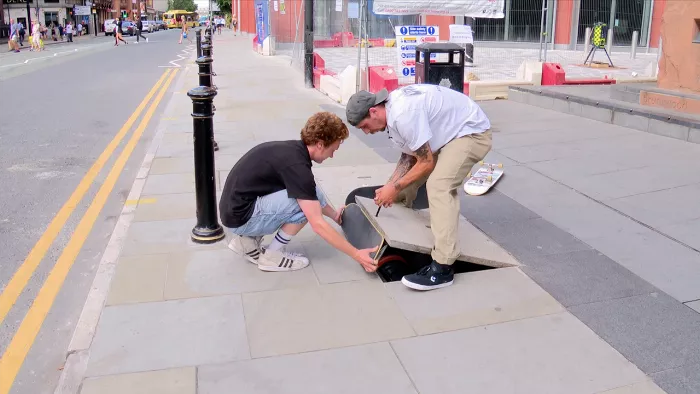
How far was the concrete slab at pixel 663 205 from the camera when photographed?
529 centimetres

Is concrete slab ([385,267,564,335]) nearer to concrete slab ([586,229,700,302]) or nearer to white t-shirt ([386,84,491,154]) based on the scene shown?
concrete slab ([586,229,700,302])

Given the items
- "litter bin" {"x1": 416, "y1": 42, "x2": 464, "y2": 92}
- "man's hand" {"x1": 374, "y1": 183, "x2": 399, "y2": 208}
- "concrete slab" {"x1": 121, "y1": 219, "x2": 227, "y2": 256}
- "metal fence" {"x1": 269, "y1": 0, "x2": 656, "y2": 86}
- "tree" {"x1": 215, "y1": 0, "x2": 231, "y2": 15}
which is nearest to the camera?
"man's hand" {"x1": 374, "y1": 183, "x2": 399, "y2": 208}

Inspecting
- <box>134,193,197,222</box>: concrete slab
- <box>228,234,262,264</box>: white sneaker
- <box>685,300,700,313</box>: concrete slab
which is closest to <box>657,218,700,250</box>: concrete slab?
<box>685,300,700,313</box>: concrete slab

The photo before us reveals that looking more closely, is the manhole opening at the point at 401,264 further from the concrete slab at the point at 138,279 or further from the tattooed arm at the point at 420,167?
the concrete slab at the point at 138,279

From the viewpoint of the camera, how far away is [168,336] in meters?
3.56

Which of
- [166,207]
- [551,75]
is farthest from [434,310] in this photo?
[551,75]

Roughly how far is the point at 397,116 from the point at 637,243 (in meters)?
2.25

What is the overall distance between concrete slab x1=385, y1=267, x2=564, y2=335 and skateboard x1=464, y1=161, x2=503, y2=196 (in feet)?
6.45

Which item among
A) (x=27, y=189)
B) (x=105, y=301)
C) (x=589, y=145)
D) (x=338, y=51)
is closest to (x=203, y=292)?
(x=105, y=301)

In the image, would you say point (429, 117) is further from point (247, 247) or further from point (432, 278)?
point (247, 247)

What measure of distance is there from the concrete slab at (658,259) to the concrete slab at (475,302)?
0.79 meters

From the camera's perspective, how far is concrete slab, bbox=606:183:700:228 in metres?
5.29

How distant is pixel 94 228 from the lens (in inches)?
227

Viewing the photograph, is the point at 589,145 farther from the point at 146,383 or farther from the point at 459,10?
the point at 146,383
